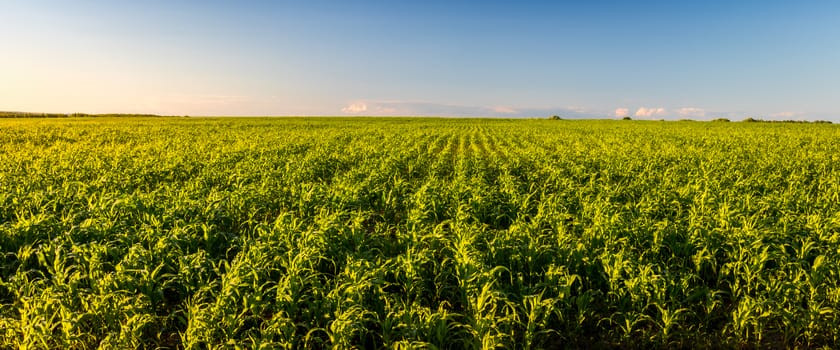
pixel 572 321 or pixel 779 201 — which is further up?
pixel 779 201

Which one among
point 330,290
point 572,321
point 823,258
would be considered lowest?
point 572,321

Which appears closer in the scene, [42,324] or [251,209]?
[42,324]

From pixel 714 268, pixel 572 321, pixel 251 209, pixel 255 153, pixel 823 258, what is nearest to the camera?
pixel 572 321

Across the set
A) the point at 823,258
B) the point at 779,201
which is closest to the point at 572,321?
the point at 823,258

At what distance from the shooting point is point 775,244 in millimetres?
6070

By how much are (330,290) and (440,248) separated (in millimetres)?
2323

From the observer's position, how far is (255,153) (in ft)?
64.8

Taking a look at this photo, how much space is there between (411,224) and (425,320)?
3.20m

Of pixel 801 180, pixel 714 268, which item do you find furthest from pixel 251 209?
pixel 801 180

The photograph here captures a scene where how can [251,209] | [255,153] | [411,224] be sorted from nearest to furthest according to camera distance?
[411,224], [251,209], [255,153]

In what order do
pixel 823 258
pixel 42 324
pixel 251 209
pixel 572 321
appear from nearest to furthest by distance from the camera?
pixel 42 324, pixel 572 321, pixel 823 258, pixel 251 209

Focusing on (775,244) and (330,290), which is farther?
(775,244)

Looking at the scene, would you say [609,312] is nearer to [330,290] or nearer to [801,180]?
[330,290]

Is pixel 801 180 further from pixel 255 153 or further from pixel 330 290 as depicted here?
pixel 255 153
